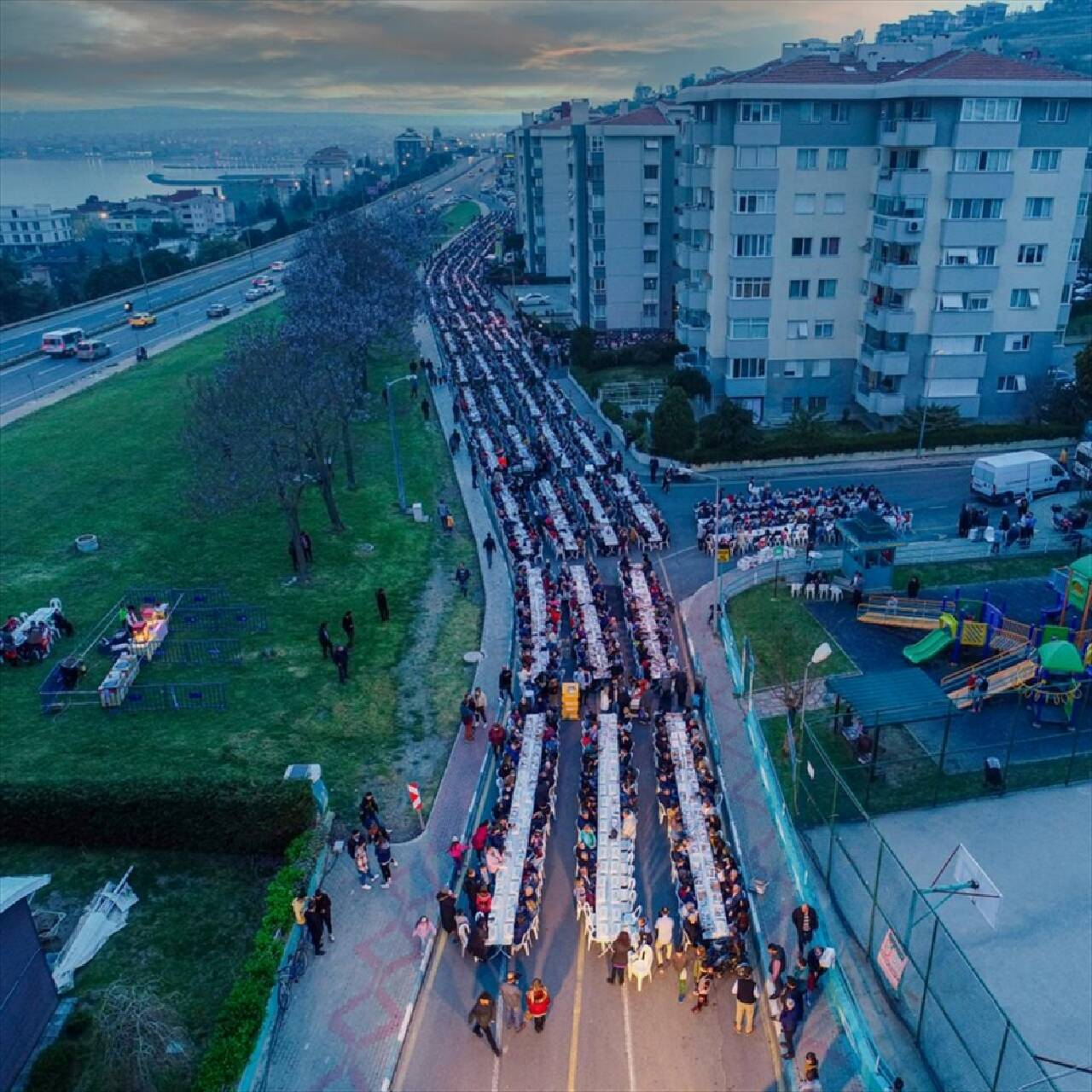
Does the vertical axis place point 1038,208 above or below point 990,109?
below

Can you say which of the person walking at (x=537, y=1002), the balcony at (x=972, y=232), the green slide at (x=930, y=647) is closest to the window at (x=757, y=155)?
the balcony at (x=972, y=232)

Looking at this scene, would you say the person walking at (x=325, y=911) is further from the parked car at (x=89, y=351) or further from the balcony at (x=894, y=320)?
the parked car at (x=89, y=351)

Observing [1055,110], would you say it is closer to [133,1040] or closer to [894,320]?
[894,320]

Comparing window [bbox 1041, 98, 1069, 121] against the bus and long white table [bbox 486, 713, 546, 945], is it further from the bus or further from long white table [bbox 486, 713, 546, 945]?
the bus

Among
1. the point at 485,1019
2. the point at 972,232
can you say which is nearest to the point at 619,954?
the point at 485,1019

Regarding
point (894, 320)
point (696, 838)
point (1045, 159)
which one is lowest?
point (696, 838)

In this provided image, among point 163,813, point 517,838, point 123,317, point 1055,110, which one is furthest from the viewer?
point 123,317
